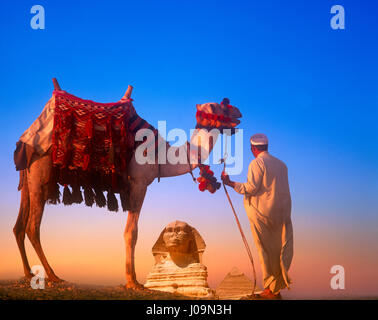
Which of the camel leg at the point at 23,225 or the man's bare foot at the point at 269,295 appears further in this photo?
the camel leg at the point at 23,225

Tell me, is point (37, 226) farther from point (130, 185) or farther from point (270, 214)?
point (270, 214)

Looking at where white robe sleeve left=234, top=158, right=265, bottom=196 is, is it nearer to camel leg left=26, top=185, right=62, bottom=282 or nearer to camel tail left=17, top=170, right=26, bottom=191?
camel leg left=26, top=185, right=62, bottom=282

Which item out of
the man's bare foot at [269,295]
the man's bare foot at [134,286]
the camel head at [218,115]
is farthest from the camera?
the camel head at [218,115]

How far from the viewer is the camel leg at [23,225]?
7.09m

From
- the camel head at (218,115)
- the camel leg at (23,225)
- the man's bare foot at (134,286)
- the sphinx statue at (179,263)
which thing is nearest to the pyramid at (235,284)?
the sphinx statue at (179,263)

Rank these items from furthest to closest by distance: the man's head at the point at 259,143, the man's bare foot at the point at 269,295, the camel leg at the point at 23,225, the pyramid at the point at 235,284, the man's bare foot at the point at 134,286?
the pyramid at the point at 235,284
the man's head at the point at 259,143
the camel leg at the point at 23,225
the man's bare foot at the point at 134,286
the man's bare foot at the point at 269,295

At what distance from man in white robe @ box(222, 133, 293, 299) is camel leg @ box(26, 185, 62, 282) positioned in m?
2.49

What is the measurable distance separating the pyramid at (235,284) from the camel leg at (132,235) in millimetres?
1348

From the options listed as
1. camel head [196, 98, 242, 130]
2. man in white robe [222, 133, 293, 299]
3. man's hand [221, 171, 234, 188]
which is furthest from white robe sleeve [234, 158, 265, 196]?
camel head [196, 98, 242, 130]

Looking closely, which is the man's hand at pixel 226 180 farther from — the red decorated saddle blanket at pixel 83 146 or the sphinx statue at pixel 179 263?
the red decorated saddle blanket at pixel 83 146

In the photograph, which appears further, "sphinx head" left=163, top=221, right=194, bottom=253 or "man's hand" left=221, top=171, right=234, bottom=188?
"sphinx head" left=163, top=221, right=194, bottom=253

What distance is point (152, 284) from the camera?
7406 millimetres

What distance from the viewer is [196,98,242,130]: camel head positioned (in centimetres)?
744
